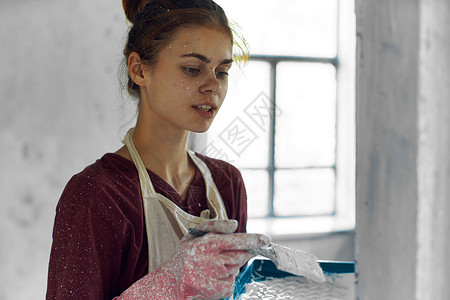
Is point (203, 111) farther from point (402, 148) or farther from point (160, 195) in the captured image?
point (402, 148)

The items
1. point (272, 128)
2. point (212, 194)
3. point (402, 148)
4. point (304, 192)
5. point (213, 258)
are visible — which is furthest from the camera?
point (304, 192)

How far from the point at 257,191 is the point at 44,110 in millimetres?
954

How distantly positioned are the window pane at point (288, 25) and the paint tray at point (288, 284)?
45.7 inches

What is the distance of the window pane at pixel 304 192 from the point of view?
75.0 inches

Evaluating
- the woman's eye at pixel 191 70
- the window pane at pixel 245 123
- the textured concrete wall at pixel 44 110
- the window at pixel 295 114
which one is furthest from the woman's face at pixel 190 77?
the window at pixel 295 114

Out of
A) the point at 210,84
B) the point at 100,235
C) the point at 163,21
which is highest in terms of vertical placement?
the point at 163,21

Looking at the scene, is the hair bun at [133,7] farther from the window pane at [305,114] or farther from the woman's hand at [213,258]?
the window pane at [305,114]

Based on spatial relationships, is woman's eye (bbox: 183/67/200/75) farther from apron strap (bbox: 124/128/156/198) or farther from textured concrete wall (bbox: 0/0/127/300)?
textured concrete wall (bbox: 0/0/127/300)

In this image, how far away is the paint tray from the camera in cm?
69

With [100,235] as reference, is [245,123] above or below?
above

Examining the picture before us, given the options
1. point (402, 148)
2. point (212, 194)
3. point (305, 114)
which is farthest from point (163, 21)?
point (305, 114)

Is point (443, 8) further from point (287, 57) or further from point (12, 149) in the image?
point (287, 57)

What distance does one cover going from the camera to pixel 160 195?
0.70 m

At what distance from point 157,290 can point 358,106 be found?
39 cm
